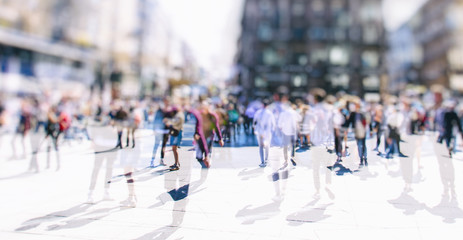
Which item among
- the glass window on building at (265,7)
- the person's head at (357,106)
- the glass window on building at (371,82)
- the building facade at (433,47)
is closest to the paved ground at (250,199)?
the person's head at (357,106)

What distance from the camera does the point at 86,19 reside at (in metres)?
26.6

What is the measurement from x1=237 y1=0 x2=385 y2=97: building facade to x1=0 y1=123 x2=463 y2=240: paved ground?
1065 inches

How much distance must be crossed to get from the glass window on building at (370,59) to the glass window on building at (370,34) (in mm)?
1255

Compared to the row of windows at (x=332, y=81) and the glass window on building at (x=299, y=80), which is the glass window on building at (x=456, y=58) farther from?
the glass window on building at (x=299, y=80)

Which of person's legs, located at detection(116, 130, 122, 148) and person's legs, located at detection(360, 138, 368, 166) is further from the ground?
person's legs, located at detection(116, 130, 122, 148)

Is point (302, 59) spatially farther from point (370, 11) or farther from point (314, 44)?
point (370, 11)

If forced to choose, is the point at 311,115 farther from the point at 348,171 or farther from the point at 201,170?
the point at 201,170

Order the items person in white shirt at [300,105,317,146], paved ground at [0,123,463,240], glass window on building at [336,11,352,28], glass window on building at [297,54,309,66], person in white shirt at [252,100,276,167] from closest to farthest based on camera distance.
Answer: paved ground at [0,123,463,240]
person in white shirt at [300,105,317,146]
person in white shirt at [252,100,276,167]
glass window on building at [336,11,352,28]
glass window on building at [297,54,309,66]

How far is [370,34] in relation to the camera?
3278 centimetres

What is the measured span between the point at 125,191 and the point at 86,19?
2591cm

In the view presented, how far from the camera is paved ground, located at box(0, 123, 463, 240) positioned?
4.11 m

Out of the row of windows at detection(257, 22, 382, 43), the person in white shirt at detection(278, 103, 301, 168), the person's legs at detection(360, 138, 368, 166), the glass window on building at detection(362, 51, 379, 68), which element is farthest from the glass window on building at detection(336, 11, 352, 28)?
the person in white shirt at detection(278, 103, 301, 168)

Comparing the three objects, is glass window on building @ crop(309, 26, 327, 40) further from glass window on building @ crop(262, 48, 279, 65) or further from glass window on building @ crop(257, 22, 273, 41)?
glass window on building @ crop(257, 22, 273, 41)

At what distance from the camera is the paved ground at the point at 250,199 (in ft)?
13.5
